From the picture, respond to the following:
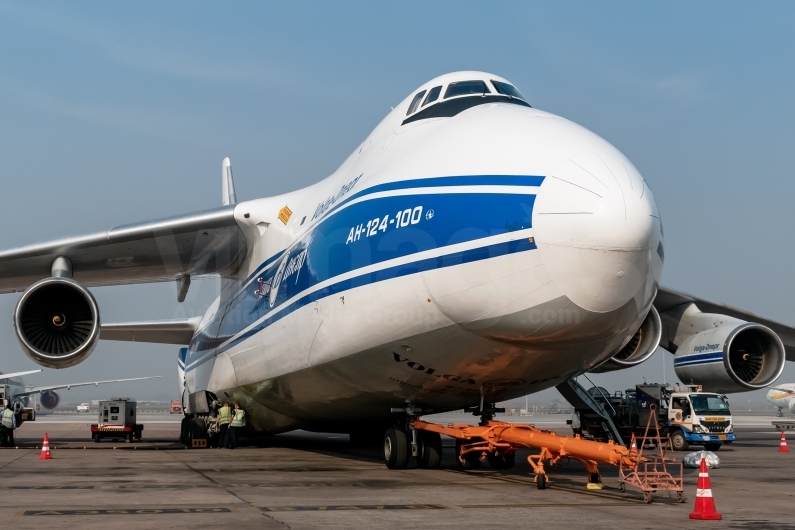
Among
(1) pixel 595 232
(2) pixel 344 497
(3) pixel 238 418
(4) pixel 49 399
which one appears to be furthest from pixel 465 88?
(4) pixel 49 399

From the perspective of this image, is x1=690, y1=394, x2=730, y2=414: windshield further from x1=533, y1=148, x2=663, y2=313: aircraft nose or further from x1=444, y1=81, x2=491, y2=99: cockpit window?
x1=533, y1=148, x2=663, y2=313: aircraft nose

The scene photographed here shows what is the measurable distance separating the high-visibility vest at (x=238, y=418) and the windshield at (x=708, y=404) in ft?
32.8

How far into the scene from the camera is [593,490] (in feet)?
32.3

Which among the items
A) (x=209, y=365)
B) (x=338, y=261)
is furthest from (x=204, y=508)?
(x=209, y=365)

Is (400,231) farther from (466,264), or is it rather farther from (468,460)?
(468,460)

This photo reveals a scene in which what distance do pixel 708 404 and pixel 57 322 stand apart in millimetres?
13861

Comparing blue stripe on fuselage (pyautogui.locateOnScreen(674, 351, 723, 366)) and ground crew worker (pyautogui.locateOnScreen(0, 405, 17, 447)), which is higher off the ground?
blue stripe on fuselage (pyautogui.locateOnScreen(674, 351, 723, 366))

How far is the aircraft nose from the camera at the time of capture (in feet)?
27.2

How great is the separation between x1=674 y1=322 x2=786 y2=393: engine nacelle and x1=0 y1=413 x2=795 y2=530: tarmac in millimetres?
3087

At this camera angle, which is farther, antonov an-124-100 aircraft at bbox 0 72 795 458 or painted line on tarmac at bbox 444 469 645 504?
painted line on tarmac at bbox 444 469 645 504

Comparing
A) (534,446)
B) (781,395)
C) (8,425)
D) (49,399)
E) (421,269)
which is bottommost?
(49,399)

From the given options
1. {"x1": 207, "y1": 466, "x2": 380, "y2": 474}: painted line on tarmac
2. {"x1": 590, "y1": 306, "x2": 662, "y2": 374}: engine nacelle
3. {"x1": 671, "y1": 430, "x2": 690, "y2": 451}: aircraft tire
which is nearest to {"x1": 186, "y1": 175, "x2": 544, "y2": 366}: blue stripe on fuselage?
{"x1": 207, "y1": 466, "x2": 380, "y2": 474}: painted line on tarmac

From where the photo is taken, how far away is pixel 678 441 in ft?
68.0

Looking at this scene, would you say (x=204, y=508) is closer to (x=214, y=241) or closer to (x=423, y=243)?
(x=423, y=243)
